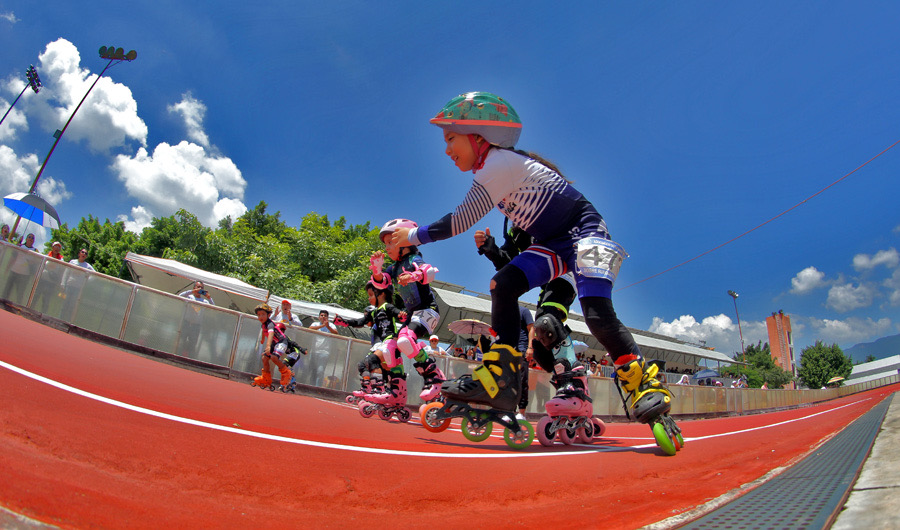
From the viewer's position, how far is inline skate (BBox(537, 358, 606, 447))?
2.97 meters

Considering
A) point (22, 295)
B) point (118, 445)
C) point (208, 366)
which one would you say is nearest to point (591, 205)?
point (118, 445)

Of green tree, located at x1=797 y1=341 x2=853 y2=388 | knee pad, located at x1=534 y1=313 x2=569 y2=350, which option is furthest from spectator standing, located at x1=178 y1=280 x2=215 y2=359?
green tree, located at x1=797 y1=341 x2=853 y2=388

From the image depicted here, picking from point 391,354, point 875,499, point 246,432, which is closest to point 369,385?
point 391,354

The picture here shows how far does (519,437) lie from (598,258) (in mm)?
1178

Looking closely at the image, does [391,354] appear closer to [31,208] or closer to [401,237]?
[401,237]

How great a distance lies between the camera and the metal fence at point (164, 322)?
755cm

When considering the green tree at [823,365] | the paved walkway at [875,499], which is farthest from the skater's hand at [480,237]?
the green tree at [823,365]

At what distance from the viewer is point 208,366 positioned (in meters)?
7.50

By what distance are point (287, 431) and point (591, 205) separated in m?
2.19

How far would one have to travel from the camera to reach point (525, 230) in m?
2.62

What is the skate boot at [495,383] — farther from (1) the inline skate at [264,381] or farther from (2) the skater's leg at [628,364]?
(1) the inline skate at [264,381]

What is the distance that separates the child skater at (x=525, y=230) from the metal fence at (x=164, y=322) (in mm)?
5799

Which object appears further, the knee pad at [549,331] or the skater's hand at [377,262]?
the skater's hand at [377,262]

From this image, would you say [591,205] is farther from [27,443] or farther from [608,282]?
[27,443]
